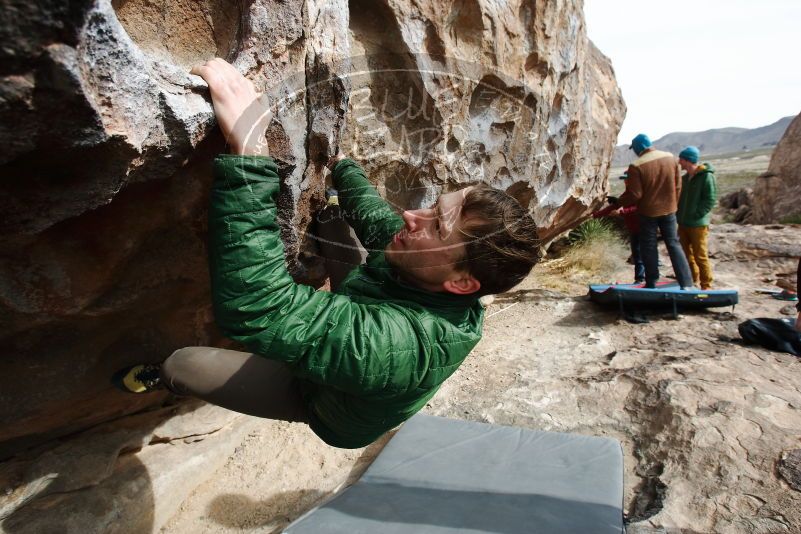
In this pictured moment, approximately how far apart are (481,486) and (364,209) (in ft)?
5.46

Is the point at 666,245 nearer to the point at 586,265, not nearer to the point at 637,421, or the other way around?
the point at 586,265

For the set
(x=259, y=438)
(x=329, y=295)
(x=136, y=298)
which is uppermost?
(x=329, y=295)

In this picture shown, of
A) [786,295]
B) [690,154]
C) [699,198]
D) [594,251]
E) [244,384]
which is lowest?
[786,295]

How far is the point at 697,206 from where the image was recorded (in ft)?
18.3

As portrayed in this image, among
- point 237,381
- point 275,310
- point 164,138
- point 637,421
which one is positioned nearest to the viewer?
point 275,310

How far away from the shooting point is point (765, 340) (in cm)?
403

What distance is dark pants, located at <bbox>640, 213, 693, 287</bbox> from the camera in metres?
5.07

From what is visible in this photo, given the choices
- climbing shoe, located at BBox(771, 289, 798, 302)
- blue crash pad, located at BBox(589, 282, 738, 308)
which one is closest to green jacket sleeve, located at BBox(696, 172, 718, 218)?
blue crash pad, located at BBox(589, 282, 738, 308)

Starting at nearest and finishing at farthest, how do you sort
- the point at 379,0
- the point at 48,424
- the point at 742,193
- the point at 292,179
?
the point at 292,179
the point at 48,424
the point at 379,0
the point at 742,193

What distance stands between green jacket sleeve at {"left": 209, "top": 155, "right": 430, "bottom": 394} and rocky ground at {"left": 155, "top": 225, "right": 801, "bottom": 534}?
184 cm

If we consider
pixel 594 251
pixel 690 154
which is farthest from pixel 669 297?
pixel 594 251

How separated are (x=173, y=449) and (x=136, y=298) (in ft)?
4.20

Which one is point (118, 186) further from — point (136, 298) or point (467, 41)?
point (467, 41)

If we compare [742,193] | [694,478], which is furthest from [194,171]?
[742,193]
